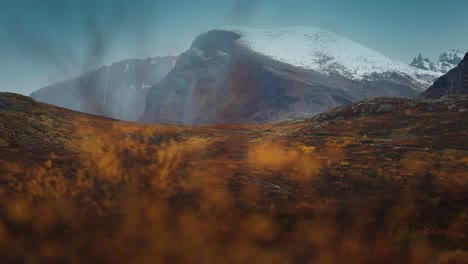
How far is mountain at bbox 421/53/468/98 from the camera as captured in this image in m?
78.8

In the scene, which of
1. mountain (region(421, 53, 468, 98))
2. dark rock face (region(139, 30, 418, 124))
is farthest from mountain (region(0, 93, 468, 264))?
dark rock face (region(139, 30, 418, 124))

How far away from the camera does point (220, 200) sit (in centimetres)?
1380

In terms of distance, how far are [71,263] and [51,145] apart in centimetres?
1313

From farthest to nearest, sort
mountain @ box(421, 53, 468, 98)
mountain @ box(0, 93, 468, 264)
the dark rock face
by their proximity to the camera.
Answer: the dark rock face < mountain @ box(421, 53, 468, 98) < mountain @ box(0, 93, 468, 264)

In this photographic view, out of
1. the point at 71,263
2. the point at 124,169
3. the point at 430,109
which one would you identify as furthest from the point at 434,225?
the point at 430,109

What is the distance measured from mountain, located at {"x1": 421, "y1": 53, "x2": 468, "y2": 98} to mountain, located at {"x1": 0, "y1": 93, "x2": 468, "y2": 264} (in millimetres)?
67204

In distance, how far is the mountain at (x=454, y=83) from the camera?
258 ft

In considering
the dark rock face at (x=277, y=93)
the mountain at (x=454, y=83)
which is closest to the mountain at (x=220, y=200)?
the mountain at (x=454, y=83)

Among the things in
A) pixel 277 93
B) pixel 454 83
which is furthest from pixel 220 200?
pixel 277 93

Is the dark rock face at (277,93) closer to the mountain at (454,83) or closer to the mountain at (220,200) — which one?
the mountain at (454,83)

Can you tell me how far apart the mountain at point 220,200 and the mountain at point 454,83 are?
220ft

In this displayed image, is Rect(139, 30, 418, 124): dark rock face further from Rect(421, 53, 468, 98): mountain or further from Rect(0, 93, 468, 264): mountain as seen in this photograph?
Rect(0, 93, 468, 264): mountain

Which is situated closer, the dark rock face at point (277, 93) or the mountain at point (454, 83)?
the mountain at point (454, 83)

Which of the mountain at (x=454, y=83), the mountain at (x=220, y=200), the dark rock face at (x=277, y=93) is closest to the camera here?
the mountain at (x=220, y=200)
